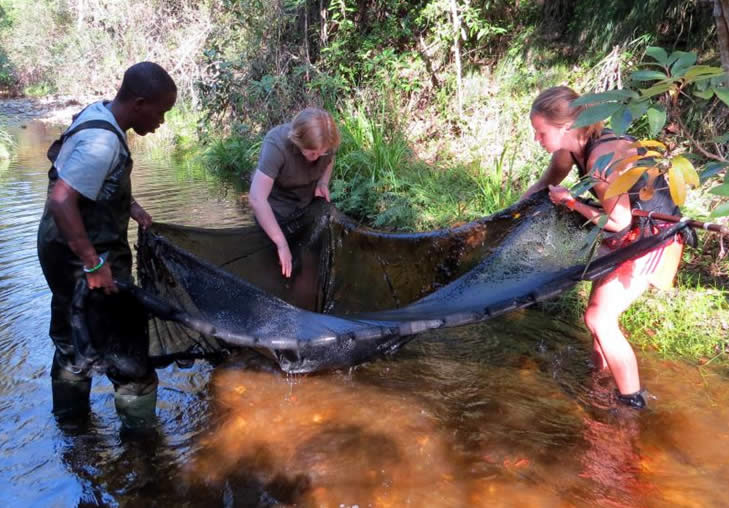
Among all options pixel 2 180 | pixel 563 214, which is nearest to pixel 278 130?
pixel 563 214

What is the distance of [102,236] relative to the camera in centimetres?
215

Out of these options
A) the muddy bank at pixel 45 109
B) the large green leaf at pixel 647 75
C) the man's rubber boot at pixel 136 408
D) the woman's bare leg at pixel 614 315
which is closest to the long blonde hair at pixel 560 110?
the woman's bare leg at pixel 614 315

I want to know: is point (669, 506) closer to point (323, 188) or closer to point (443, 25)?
point (323, 188)

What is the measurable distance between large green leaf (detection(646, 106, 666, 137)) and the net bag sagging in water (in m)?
0.68

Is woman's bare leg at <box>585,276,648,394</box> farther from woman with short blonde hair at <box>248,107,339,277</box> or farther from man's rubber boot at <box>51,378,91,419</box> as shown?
man's rubber boot at <box>51,378,91,419</box>

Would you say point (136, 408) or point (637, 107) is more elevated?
point (637, 107)

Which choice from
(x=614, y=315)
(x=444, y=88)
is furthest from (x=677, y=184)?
(x=444, y=88)

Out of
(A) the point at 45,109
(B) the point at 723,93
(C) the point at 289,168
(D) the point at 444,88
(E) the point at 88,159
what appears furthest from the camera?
(A) the point at 45,109

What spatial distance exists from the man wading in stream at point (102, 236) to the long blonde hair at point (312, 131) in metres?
0.80

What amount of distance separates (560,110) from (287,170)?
1536 millimetres

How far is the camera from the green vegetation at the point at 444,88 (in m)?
3.70

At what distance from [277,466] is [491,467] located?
1.00 metres

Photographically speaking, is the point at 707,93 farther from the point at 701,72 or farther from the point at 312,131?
the point at 312,131

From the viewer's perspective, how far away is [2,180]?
9359 millimetres
